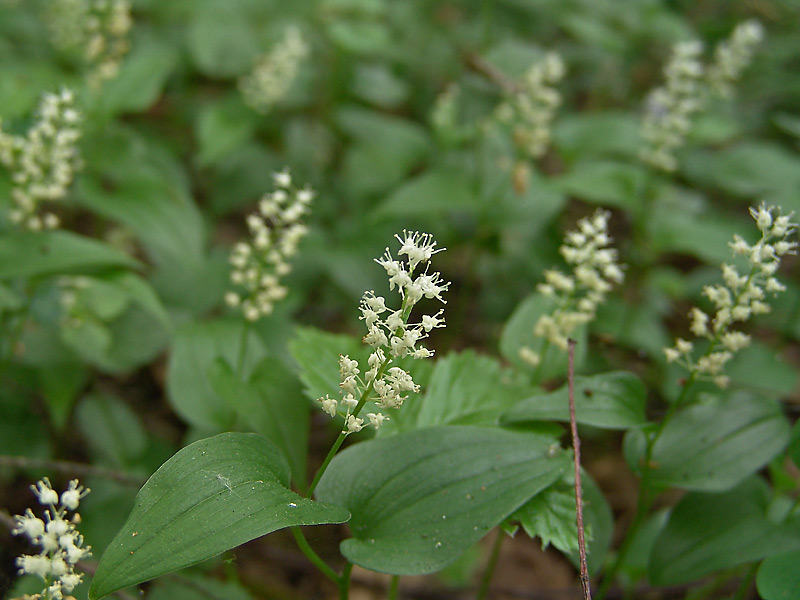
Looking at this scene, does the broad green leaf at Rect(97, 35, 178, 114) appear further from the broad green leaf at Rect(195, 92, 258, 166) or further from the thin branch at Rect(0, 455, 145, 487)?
the thin branch at Rect(0, 455, 145, 487)

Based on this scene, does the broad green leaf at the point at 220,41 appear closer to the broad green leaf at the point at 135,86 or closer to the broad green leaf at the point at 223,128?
the broad green leaf at the point at 223,128

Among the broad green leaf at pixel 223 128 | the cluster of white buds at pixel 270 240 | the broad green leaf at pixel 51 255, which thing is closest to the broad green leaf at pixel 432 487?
the cluster of white buds at pixel 270 240

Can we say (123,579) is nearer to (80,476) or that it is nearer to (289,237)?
(289,237)

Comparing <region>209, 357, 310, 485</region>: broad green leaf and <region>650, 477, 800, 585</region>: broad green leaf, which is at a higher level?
<region>209, 357, 310, 485</region>: broad green leaf

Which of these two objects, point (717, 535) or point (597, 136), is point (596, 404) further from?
point (597, 136)

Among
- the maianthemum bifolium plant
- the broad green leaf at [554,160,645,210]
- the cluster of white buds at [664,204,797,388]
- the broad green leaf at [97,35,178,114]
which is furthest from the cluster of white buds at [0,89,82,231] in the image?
the broad green leaf at [554,160,645,210]

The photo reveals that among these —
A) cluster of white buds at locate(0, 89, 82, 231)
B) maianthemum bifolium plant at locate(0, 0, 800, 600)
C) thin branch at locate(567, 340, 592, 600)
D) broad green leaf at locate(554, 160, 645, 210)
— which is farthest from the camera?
broad green leaf at locate(554, 160, 645, 210)

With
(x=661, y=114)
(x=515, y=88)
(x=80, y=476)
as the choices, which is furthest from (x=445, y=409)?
(x=661, y=114)

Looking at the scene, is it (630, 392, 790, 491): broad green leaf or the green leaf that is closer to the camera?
the green leaf
